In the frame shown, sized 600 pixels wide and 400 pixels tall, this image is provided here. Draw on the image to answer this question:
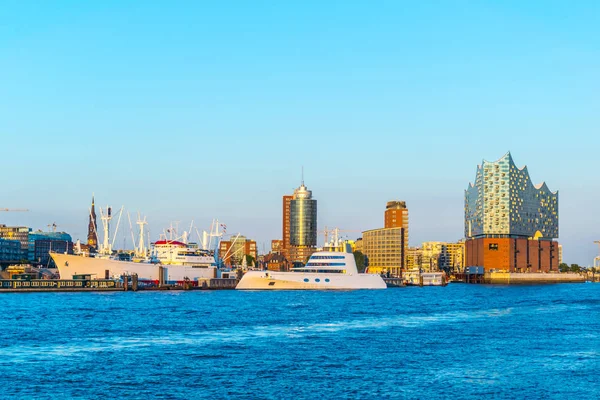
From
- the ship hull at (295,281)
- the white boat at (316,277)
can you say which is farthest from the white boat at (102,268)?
the white boat at (316,277)

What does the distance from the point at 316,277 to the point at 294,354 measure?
92.0 m

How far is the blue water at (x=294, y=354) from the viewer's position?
4166 centimetres

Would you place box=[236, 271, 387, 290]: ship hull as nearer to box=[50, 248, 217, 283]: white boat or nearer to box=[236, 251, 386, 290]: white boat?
box=[236, 251, 386, 290]: white boat

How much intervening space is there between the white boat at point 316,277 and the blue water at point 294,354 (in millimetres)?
52768

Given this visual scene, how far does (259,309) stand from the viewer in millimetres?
94062

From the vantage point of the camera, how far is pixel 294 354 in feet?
177

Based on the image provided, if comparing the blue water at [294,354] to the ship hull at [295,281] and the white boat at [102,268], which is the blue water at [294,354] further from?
the white boat at [102,268]

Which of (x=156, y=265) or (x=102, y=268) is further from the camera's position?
(x=156, y=265)

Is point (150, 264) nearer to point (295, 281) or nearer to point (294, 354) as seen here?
point (295, 281)

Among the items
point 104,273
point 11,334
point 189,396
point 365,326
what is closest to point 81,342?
point 11,334

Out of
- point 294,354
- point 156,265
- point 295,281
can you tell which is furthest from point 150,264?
point 294,354

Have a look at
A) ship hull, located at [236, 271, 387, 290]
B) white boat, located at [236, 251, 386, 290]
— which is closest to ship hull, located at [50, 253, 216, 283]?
ship hull, located at [236, 271, 387, 290]

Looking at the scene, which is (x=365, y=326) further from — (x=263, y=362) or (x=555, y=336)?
(x=263, y=362)

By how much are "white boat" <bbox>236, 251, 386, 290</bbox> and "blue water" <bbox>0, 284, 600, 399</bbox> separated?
5277cm
